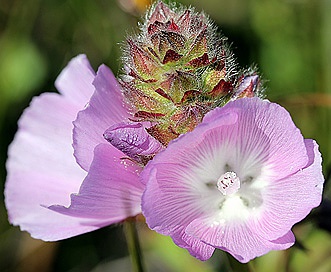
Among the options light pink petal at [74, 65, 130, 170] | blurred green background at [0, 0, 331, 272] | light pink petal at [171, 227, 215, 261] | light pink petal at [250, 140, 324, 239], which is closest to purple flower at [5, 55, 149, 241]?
light pink petal at [74, 65, 130, 170]

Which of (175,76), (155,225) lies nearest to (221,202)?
(155,225)

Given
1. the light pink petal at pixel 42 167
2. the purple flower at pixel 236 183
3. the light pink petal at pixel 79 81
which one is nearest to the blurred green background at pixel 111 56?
the light pink petal at pixel 42 167

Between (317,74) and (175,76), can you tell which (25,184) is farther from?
(317,74)

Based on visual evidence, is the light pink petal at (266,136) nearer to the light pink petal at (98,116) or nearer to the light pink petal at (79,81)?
the light pink petal at (98,116)

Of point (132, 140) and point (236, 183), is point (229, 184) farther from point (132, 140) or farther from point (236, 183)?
point (132, 140)

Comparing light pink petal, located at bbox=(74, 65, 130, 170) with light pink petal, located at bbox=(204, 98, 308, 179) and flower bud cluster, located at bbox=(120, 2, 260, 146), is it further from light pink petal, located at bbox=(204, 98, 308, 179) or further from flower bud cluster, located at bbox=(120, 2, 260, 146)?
light pink petal, located at bbox=(204, 98, 308, 179)

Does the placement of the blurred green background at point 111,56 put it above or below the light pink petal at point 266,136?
below

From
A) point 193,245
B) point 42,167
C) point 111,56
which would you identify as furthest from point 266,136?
point 111,56
